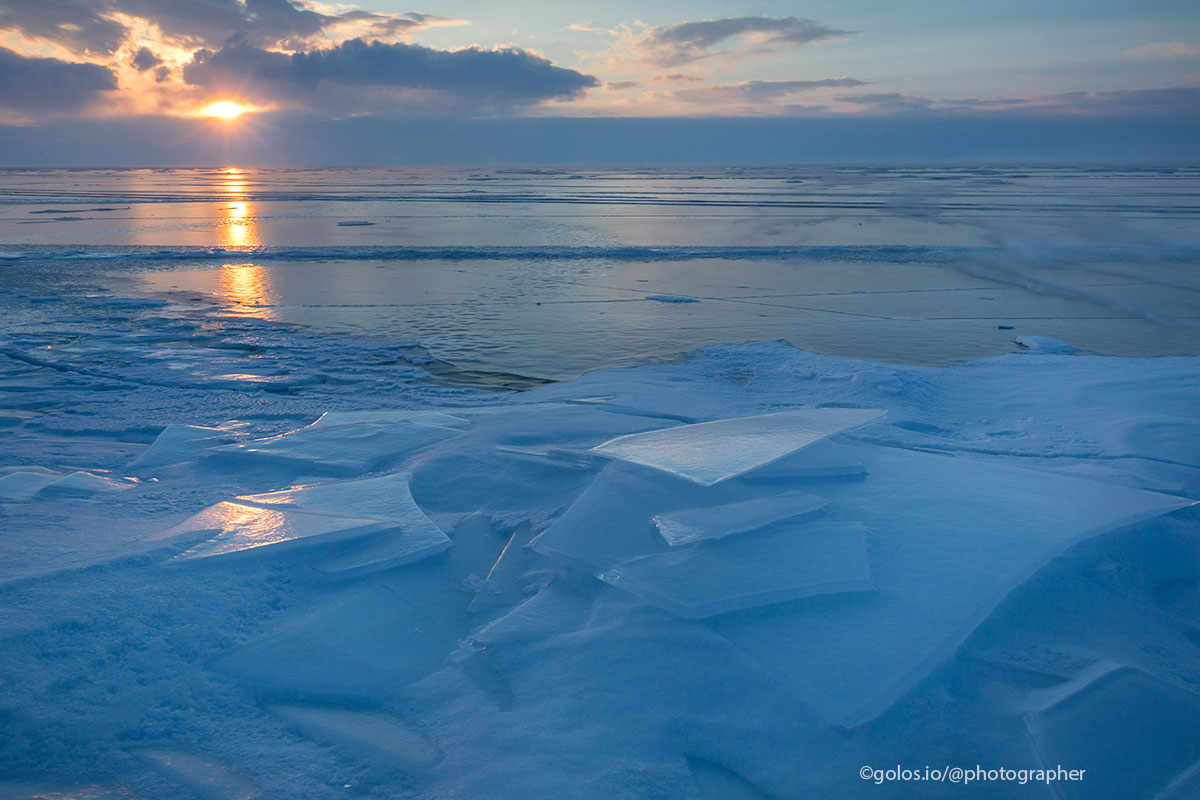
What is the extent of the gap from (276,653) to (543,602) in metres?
0.76

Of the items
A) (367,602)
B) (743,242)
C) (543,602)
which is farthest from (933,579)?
(743,242)

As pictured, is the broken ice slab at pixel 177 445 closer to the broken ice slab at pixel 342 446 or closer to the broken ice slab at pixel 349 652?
the broken ice slab at pixel 342 446

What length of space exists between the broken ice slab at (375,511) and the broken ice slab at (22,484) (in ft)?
2.83

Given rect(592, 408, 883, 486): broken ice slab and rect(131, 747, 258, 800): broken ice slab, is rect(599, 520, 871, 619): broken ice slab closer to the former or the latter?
rect(592, 408, 883, 486): broken ice slab

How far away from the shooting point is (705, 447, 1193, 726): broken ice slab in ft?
6.16

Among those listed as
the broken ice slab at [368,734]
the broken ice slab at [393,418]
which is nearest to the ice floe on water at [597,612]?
the broken ice slab at [368,734]

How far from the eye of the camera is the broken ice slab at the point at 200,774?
5.19 feet

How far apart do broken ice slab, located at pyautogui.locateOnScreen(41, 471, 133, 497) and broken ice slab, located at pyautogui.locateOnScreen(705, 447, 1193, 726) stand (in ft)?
8.20

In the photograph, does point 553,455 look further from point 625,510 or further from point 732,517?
point 732,517

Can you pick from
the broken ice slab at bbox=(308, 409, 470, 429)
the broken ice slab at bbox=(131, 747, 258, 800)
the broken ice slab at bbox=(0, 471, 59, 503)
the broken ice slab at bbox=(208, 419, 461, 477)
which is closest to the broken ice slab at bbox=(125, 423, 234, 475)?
the broken ice slab at bbox=(208, 419, 461, 477)

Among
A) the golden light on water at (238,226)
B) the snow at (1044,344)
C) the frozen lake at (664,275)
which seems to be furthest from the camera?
the golden light on water at (238,226)

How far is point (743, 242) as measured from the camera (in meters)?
13.3

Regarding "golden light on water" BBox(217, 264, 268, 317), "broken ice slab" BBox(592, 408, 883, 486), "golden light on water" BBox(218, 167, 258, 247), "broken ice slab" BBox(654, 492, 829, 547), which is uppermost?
"golden light on water" BBox(218, 167, 258, 247)

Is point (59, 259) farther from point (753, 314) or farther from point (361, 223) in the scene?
point (753, 314)
